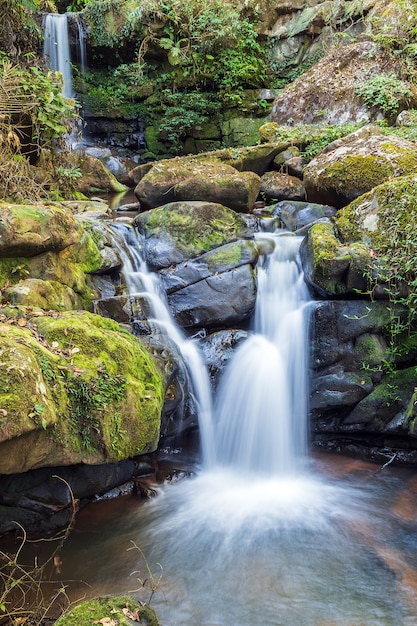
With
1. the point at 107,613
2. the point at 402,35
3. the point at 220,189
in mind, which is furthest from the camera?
the point at 402,35

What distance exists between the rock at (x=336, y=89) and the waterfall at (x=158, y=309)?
6.95 m

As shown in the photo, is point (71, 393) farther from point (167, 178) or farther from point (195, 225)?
point (167, 178)

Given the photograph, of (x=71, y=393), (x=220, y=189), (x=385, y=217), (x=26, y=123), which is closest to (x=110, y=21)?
(x=26, y=123)

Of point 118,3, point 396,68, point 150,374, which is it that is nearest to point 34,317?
point 150,374

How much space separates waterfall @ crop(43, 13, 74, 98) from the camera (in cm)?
1398

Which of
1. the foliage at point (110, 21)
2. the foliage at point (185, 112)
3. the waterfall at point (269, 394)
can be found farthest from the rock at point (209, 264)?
the foliage at point (110, 21)

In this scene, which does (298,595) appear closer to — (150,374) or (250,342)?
(150,374)

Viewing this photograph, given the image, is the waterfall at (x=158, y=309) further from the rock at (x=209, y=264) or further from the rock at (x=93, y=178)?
the rock at (x=93, y=178)

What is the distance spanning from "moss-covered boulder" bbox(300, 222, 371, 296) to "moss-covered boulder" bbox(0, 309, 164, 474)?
2.68 metres

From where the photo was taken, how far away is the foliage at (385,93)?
10359 millimetres

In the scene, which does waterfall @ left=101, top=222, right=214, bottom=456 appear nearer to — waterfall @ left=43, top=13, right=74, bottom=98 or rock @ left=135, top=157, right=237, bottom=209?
rock @ left=135, top=157, right=237, bottom=209

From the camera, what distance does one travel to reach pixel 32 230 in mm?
5078

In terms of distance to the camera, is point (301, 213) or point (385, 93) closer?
point (301, 213)

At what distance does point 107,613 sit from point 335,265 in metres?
4.57
